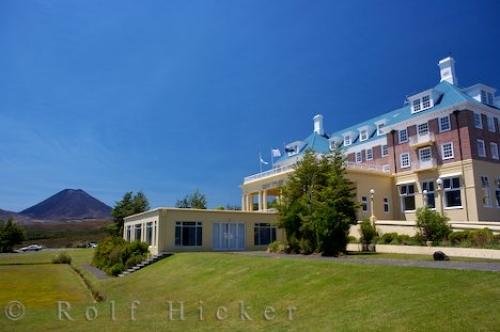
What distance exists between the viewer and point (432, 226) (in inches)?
936

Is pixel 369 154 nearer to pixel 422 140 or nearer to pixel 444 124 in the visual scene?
pixel 422 140

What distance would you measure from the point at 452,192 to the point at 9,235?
203 feet

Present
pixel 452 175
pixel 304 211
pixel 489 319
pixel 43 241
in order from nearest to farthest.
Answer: pixel 489 319 < pixel 304 211 < pixel 452 175 < pixel 43 241

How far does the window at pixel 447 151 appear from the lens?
33500mm

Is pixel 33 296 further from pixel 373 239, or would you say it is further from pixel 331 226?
pixel 373 239

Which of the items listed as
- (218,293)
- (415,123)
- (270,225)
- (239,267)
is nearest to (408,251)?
(239,267)

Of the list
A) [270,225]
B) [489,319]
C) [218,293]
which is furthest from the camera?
[270,225]

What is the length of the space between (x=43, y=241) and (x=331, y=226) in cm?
7676

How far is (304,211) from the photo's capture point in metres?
25.1

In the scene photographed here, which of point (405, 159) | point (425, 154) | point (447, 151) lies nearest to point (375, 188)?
point (405, 159)

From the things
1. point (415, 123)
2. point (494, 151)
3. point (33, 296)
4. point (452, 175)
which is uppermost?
point (415, 123)

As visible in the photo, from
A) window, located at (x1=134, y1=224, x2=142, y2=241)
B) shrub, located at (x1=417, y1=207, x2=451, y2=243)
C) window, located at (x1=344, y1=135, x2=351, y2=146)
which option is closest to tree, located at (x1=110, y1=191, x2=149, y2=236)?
window, located at (x1=134, y1=224, x2=142, y2=241)

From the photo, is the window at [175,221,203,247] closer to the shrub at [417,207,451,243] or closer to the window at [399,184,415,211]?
the shrub at [417,207,451,243]

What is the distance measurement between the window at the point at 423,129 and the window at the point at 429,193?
14.6 ft
